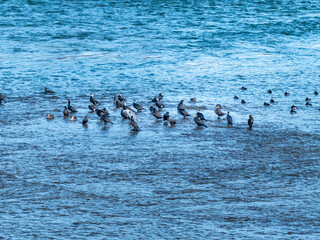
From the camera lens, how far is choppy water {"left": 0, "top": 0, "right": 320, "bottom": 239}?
35.8ft

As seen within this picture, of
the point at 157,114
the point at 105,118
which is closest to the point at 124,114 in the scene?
the point at 105,118

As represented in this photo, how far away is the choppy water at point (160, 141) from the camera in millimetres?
10906

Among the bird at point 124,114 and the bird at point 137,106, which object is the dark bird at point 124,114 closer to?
the bird at point 124,114

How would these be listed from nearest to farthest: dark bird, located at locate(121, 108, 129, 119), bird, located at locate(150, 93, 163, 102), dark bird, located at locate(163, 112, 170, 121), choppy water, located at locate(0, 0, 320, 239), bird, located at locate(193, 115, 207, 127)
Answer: choppy water, located at locate(0, 0, 320, 239)
bird, located at locate(193, 115, 207, 127)
dark bird, located at locate(163, 112, 170, 121)
dark bird, located at locate(121, 108, 129, 119)
bird, located at locate(150, 93, 163, 102)

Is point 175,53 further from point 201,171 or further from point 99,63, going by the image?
point 201,171

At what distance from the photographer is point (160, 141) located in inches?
630

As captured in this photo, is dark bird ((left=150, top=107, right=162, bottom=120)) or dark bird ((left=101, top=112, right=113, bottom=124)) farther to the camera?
dark bird ((left=150, top=107, right=162, bottom=120))

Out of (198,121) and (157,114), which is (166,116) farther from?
(198,121)

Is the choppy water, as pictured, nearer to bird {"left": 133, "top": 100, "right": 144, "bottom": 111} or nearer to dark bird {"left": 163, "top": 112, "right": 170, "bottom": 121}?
dark bird {"left": 163, "top": 112, "right": 170, "bottom": 121}

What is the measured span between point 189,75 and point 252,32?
11.6 meters

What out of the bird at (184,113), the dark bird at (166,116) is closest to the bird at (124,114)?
the dark bird at (166,116)

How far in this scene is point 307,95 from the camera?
2156 centimetres

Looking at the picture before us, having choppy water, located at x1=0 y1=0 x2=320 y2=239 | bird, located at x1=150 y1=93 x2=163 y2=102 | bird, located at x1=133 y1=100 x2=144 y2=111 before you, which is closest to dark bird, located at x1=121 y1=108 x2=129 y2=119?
choppy water, located at x1=0 y1=0 x2=320 y2=239

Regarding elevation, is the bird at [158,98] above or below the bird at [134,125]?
above
